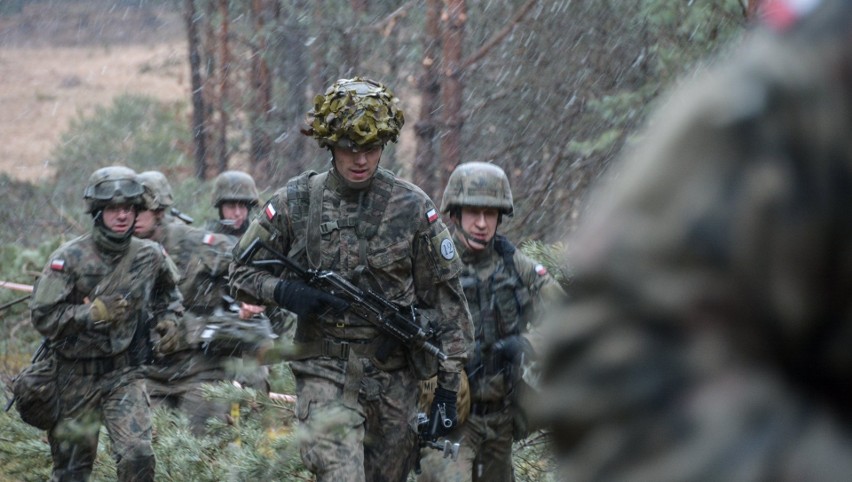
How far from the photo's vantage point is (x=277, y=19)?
20312 mm

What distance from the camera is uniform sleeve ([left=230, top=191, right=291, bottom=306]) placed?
7.00 metres

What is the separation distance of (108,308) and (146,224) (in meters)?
1.98

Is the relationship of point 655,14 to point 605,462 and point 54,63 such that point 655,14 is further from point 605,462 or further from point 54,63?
point 54,63

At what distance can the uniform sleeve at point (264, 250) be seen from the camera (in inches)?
275

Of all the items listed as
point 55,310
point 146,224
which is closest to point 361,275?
point 55,310

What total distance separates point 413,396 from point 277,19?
14.2m

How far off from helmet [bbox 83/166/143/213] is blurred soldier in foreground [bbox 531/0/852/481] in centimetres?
807

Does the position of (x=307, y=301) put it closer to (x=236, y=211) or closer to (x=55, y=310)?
(x=55, y=310)

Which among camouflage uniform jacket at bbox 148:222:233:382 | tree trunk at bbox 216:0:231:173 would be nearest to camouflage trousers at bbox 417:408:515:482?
camouflage uniform jacket at bbox 148:222:233:382

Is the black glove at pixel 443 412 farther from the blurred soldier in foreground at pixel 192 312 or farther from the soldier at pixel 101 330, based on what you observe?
the blurred soldier in foreground at pixel 192 312

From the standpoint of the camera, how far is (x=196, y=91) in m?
23.4

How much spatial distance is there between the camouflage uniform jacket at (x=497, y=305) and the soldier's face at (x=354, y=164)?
1021 millimetres

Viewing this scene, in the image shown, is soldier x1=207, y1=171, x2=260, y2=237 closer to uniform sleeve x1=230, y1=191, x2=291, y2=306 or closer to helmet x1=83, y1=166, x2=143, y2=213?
helmet x1=83, y1=166, x2=143, y2=213

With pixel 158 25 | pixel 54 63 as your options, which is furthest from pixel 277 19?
pixel 158 25
